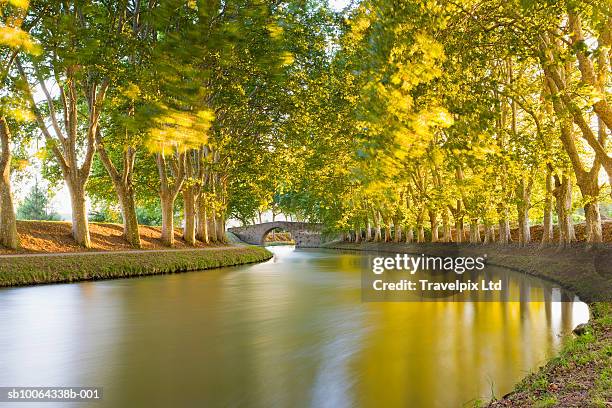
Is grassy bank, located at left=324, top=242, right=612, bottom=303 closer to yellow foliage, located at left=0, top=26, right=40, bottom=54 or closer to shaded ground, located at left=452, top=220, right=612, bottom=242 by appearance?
shaded ground, located at left=452, top=220, right=612, bottom=242

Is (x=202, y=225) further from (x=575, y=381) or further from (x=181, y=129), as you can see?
(x=181, y=129)

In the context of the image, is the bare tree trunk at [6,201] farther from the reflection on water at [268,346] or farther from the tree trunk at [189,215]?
the tree trunk at [189,215]

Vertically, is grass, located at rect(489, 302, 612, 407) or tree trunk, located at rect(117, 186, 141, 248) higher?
tree trunk, located at rect(117, 186, 141, 248)

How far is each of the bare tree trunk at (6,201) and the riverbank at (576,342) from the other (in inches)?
854

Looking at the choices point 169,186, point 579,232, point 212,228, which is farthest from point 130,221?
point 579,232

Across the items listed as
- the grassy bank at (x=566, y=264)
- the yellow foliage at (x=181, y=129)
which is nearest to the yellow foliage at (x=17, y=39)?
the yellow foliage at (x=181, y=129)

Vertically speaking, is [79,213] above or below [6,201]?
below

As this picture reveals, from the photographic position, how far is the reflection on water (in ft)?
27.9

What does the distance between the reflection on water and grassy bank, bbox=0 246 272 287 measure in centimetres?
80

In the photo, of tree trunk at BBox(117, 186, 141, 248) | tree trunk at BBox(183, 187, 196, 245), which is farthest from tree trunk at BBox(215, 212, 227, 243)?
tree trunk at BBox(117, 186, 141, 248)

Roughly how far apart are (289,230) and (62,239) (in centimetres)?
6825

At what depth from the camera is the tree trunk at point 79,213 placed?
24.9 m

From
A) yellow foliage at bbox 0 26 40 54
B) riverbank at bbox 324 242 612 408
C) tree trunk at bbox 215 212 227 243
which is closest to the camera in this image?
yellow foliage at bbox 0 26 40 54

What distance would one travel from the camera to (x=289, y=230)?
306 ft
